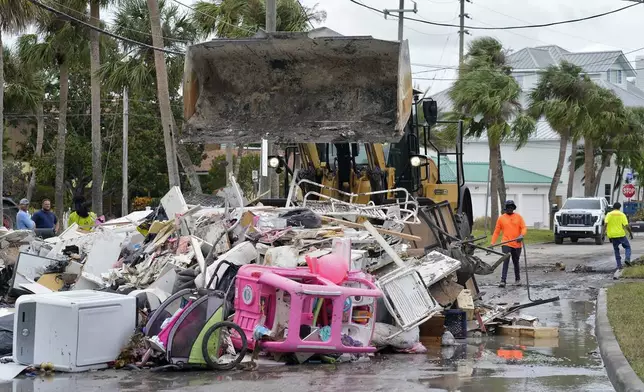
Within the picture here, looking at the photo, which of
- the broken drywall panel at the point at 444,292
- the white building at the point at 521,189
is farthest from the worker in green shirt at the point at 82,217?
the white building at the point at 521,189

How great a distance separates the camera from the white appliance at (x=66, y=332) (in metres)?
9.12

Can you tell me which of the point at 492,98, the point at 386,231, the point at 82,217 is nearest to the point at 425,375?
the point at 386,231

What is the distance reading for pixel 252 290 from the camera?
9477 mm

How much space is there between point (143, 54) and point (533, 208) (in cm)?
4380

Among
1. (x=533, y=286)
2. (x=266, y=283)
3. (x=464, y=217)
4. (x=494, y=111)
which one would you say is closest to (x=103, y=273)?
(x=266, y=283)

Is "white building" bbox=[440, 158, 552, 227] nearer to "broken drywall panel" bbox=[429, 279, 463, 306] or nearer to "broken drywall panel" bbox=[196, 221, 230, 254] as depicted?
"broken drywall panel" bbox=[196, 221, 230, 254]

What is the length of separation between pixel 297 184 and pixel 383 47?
9.07ft

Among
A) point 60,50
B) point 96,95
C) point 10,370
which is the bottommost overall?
point 10,370

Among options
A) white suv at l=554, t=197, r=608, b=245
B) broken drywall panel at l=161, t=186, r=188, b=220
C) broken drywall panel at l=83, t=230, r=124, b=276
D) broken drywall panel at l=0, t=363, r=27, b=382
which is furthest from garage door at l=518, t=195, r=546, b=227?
broken drywall panel at l=0, t=363, r=27, b=382

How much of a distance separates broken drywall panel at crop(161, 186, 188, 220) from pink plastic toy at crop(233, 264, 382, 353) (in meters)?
4.08

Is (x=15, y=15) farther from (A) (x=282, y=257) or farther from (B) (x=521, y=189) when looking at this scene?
(B) (x=521, y=189)

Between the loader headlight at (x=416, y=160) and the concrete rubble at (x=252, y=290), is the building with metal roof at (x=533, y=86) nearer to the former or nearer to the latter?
the loader headlight at (x=416, y=160)

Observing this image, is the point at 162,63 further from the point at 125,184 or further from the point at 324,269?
the point at 125,184

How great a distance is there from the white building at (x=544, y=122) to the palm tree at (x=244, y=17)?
127ft
